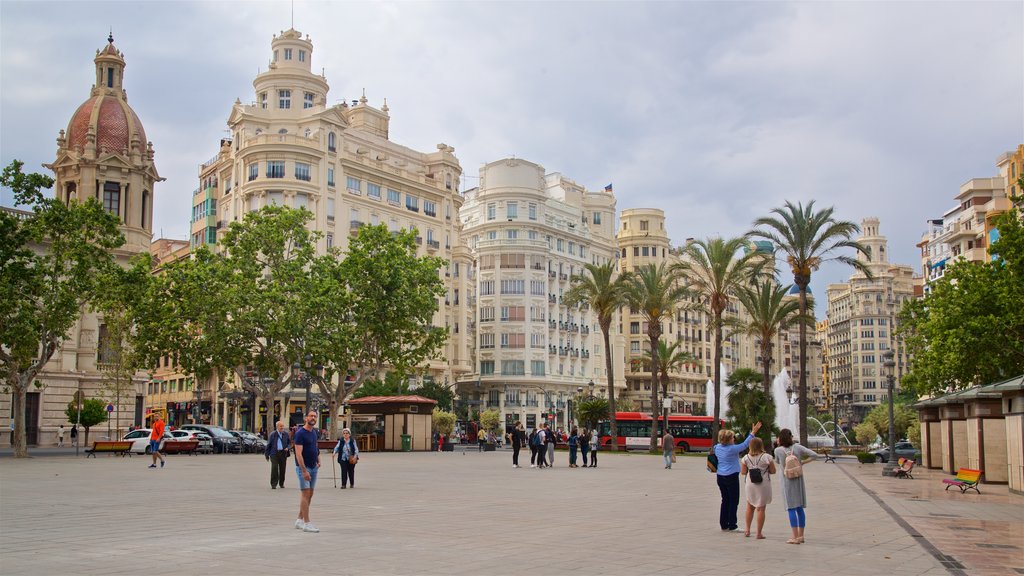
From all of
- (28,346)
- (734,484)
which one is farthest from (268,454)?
(28,346)

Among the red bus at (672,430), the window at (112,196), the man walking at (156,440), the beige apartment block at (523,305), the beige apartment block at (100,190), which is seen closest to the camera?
the man walking at (156,440)

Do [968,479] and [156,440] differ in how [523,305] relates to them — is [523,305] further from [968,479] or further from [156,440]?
[968,479]

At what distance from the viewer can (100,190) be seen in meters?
53.0

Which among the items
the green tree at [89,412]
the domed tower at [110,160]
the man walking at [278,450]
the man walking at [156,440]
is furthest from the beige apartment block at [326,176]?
the man walking at [278,450]

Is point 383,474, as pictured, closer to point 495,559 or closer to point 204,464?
point 204,464

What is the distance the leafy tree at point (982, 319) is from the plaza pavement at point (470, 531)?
980cm

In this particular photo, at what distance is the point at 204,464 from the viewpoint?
3341cm

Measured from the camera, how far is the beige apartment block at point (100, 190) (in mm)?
48750

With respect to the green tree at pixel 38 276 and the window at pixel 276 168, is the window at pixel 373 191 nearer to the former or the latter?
the window at pixel 276 168

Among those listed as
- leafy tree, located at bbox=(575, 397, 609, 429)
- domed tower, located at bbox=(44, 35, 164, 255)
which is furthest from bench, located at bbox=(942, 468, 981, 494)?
domed tower, located at bbox=(44, 35, 164, 255)

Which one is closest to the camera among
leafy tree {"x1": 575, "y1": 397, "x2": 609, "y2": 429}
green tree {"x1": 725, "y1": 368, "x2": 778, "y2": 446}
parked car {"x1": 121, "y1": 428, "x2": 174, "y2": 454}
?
parked car {"x1": 121, "y1": 428, "x2": 174, "y2": 454}

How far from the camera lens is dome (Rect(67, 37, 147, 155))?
53.8m

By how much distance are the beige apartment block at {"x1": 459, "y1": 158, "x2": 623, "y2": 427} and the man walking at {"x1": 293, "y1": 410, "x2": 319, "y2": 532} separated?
7328 centimetres

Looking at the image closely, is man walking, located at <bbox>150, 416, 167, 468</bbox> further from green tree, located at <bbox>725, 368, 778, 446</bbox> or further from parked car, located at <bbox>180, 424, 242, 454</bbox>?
green tree, located at <bbox>725, 368, 778, 446</bbox>
